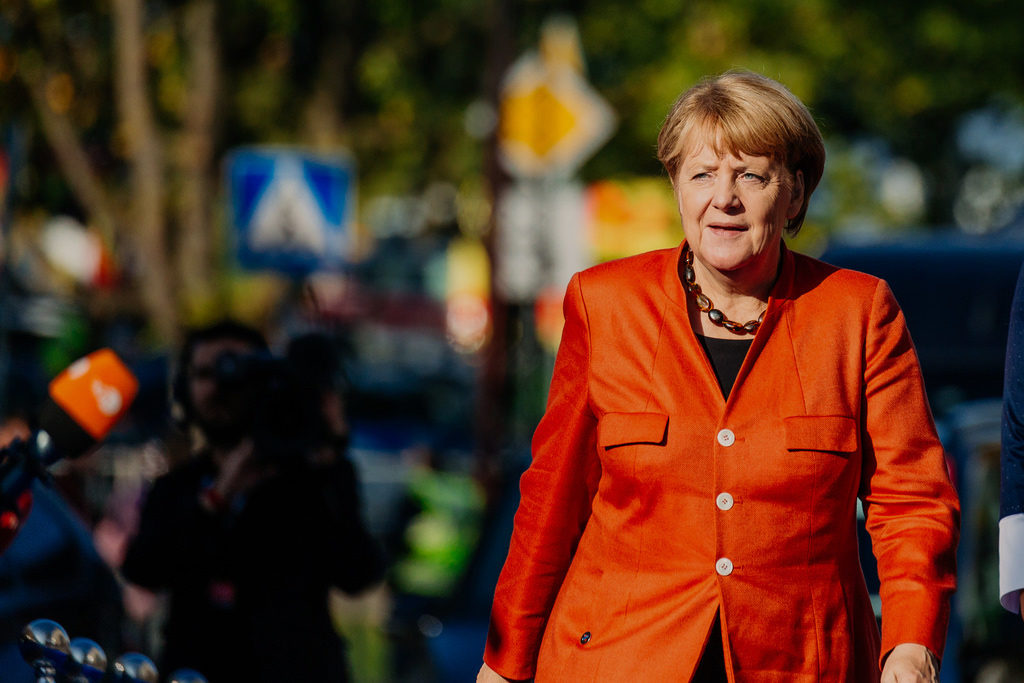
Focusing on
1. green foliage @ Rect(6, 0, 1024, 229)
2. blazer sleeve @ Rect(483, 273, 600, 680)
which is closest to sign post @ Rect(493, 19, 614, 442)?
green foliage @ Rect(6, 0, 1024, 229)

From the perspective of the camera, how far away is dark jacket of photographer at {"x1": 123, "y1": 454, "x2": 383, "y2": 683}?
4.21 metres

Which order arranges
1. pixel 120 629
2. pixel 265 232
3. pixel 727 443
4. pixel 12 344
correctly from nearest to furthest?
1. pixel 727 443
2. pixel 120 629
3. pixel 265 232
4. pixel 12 344

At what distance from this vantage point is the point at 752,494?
289 cm

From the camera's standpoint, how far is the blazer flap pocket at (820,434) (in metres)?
2.89

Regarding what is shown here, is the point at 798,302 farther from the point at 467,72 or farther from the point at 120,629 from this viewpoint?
the point at 467,72

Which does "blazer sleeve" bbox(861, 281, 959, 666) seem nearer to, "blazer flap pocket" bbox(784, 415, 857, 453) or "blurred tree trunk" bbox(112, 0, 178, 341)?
"blazer flap pocket" bbox(784, 415, 857, 453)

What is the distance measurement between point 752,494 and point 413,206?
80.9 ft

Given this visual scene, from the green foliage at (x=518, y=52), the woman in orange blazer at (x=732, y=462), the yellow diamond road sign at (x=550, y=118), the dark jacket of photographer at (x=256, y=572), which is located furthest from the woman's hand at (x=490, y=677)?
the green foliage at (x=518, y=52)

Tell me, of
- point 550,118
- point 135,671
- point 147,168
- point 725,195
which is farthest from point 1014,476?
point 147,168

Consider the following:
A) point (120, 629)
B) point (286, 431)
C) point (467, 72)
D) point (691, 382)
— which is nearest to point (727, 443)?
point (691, 382)

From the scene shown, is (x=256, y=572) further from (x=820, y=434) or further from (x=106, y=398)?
(x=820, y=434)

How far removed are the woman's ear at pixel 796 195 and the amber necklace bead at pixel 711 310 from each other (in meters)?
0.20

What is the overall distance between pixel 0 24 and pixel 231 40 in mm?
6994

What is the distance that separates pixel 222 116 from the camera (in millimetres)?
15398
